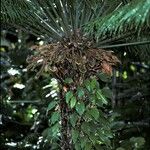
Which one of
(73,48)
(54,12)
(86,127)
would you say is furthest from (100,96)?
(54,12)

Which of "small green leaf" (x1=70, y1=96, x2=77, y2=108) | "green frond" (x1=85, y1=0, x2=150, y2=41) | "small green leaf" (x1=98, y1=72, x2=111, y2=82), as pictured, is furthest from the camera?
"small green leaf" (x1=98, y1=72, x2=111, y2=82)

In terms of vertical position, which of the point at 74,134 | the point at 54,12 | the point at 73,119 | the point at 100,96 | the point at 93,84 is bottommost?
the point at 74,134

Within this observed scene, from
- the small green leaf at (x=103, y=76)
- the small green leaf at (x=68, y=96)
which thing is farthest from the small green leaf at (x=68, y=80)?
the small green leaf at (x=103, y=76)

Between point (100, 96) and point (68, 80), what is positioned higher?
point (68, 80)

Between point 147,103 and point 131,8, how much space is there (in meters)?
4.53

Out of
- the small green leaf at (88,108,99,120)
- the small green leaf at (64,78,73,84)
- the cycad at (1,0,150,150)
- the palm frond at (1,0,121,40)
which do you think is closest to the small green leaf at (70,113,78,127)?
the cycad at (1,0,150,150)

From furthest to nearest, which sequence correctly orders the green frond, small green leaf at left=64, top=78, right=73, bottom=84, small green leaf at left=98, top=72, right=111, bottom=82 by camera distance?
small green leaf at left=98, top=72, right=111, bottom=82
small green leaf at left=64, top=78, right=73, bottom=84
the green frond

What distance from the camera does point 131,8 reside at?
373cm

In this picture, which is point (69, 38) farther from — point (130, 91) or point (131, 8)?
point (130, 91)

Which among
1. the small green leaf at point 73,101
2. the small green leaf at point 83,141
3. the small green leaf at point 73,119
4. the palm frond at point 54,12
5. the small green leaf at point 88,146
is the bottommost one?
the small green leaf at point 88,146

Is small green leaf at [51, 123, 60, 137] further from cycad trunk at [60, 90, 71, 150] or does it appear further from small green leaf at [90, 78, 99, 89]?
small green leaf at [90, 78, 99, 89]

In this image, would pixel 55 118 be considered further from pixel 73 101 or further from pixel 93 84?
pixel 93 84

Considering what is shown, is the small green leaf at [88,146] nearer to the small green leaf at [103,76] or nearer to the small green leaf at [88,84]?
the small green leaf at [88,84]

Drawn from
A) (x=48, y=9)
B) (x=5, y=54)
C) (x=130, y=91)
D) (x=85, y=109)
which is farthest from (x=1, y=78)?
(x=85, y=109)
